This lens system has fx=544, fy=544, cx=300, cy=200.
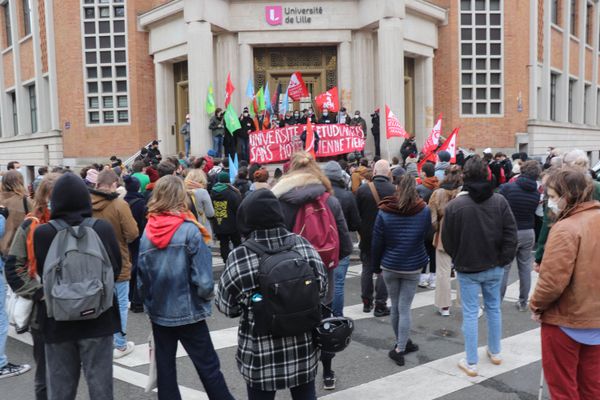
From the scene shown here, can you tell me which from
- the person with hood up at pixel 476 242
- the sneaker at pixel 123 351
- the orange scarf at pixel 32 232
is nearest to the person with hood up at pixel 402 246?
the person with hood up at pixel 476 242

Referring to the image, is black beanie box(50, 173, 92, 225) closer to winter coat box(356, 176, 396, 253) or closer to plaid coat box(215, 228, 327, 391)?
plaid coat box(215, 228, 327, 391)

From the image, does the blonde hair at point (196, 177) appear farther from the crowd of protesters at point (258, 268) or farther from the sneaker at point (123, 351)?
the sneaker at point (123, 351)


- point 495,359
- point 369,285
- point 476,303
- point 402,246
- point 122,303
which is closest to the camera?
point 476,303

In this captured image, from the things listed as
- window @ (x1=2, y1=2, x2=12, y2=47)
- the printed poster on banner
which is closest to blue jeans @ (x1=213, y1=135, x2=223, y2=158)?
the printed poster on banner

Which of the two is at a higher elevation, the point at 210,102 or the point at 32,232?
the point at 210,102

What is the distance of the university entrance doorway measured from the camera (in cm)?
2111

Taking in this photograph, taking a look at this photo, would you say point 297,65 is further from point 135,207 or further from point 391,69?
point 135,207

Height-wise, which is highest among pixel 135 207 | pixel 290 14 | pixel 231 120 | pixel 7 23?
pixel 7 23

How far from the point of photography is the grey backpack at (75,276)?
3.39 m

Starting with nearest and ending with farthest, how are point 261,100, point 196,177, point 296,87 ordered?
point 196,177 < point 296,87 < point 261,100

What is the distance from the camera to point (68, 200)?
3582 millimetres

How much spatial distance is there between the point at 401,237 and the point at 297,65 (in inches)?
663

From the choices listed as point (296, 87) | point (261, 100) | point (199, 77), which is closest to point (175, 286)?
point (296, 87)

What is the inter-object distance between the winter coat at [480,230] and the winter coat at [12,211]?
431 cm
